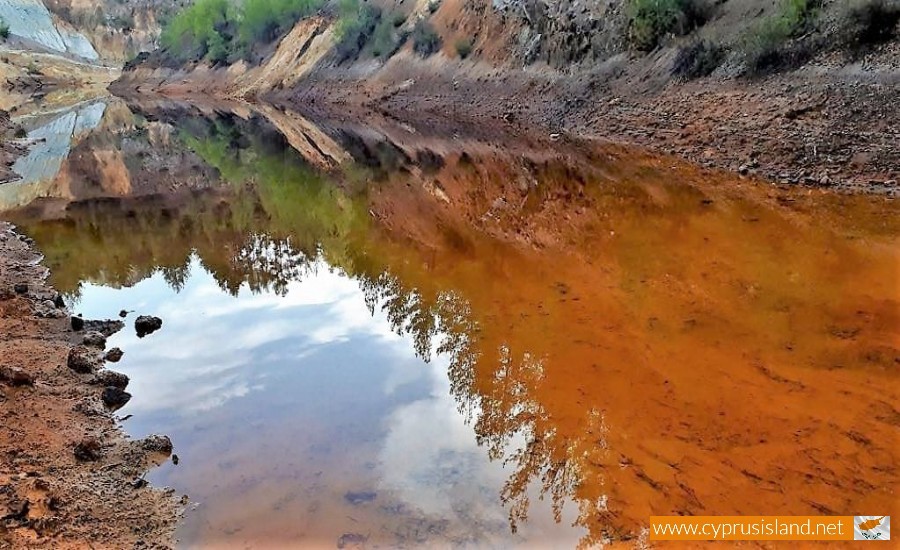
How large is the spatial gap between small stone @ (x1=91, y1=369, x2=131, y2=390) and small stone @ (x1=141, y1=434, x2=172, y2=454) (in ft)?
4.40

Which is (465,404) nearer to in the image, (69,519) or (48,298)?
(69,519)

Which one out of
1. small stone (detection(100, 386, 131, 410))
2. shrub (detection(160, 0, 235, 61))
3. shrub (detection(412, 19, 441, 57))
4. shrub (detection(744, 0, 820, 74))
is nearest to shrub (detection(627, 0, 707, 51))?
shrub (detection(744, 0, 820, 74))

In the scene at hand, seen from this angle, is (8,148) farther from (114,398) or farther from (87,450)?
(87,450)

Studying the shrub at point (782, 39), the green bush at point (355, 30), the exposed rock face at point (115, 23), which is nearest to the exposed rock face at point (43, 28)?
the exposed rock face at point (115, 23)

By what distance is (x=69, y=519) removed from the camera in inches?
187

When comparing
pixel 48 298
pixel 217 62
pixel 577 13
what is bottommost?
pixel 48 298

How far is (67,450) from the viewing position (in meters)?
5.73

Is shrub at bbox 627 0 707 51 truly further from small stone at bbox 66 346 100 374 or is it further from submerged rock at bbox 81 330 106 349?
small stone at bbox 66 346 100 374

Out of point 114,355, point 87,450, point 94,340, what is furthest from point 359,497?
point 94,340

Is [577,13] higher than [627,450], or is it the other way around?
[577,13]

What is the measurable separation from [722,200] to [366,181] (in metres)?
10.5

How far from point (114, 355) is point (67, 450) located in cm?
256

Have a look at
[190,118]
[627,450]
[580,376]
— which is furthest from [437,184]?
[190,118]

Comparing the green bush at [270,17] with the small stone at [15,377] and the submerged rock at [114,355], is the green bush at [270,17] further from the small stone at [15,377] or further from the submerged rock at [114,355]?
the small stone at [15,377]
